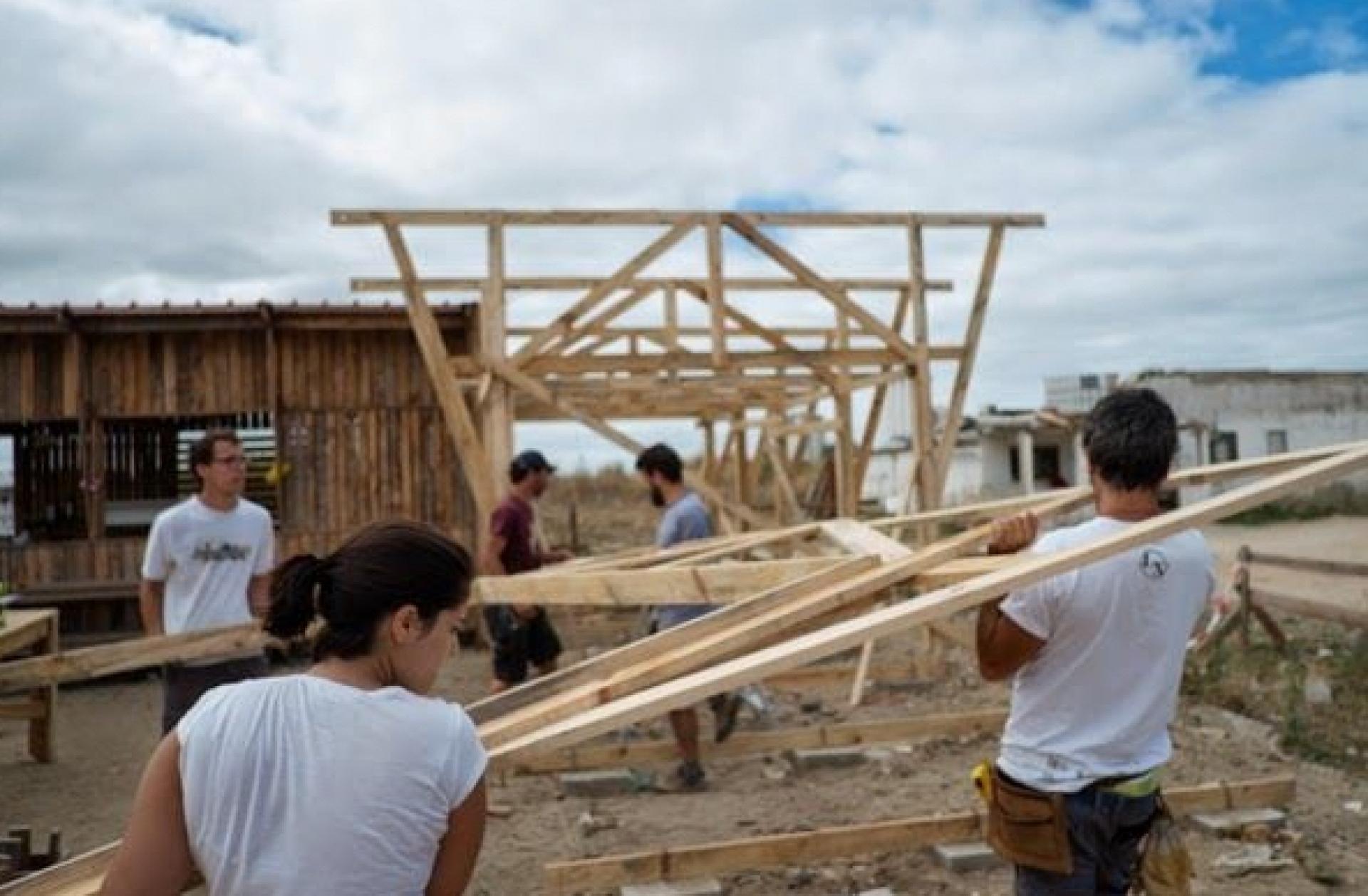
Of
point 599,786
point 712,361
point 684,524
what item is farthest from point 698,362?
point 599,786

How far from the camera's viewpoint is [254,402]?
1241 centimetres

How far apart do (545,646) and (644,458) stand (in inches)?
65.8

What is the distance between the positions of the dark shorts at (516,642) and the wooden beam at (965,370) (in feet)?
12.7

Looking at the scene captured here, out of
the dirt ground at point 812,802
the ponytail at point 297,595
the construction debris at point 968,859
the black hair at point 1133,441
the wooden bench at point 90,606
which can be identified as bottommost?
the dirt ground at point 812,802

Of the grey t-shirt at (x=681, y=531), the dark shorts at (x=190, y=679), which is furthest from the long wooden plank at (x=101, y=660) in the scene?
the grey t-shirt at (x=681, y=531)

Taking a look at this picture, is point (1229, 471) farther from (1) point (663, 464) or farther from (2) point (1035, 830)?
(1) point (663, 464)

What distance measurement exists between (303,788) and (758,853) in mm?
3599

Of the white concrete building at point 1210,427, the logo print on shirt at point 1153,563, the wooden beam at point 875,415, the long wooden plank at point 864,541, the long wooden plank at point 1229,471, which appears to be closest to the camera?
the logo print on shirt at point 1153,563

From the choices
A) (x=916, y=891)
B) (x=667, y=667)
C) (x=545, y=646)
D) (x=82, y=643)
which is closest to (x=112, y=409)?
(x=82, y=643)

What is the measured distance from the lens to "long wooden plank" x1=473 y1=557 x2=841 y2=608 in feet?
11.4

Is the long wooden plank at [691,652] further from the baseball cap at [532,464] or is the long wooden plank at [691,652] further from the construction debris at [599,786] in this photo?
the baseball cap at [532,464]

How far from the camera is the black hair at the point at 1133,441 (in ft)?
8.79

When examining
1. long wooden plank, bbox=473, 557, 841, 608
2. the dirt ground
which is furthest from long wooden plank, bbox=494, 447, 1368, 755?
the dirt ground

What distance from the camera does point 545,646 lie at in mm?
7895
